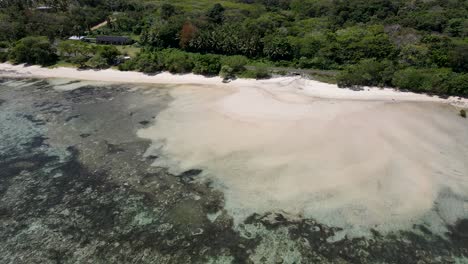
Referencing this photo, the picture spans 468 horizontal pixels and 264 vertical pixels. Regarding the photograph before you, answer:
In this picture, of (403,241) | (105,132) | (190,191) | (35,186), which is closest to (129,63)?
(105,132)

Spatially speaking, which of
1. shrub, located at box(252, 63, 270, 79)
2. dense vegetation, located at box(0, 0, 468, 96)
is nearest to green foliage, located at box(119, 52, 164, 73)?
dense vegetation, located at box(0, 0, 468, 96)

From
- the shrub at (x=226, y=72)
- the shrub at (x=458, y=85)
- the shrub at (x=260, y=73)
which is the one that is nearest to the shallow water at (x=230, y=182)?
the shrub at (x=458, y=85)

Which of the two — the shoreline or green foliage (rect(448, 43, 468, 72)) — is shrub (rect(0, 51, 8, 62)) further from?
green foliage (rect(448, 43, 468, 72))

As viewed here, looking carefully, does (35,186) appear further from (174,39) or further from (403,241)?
(174,39)

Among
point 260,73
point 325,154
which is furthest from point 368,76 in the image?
point 325,154

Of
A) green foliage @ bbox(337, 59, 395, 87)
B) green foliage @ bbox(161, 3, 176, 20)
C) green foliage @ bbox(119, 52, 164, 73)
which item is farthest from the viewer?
green foliage @ bbox(161, 3, 176, 20)

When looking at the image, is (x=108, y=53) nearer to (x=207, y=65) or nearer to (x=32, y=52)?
(x=32, y=52)

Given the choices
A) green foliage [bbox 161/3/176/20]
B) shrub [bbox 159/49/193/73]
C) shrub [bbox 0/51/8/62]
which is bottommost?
shrub [bbox 0/51/8/62]
